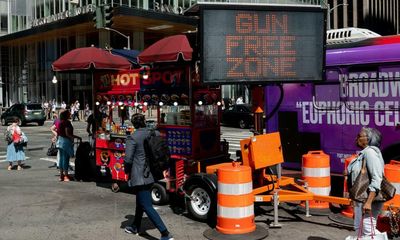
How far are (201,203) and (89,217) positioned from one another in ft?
6.63

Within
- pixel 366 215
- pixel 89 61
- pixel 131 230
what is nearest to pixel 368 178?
pixel 366 215

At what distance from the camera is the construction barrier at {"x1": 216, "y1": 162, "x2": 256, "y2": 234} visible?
266 inches

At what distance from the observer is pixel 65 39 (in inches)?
2125

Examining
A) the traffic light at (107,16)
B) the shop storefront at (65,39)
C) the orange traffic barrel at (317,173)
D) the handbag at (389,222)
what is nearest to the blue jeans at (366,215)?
the handbag at (389,222)

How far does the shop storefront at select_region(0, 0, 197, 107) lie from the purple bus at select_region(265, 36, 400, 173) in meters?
30.6

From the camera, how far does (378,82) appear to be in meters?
8.82

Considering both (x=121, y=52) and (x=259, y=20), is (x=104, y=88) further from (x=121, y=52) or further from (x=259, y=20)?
(x=259, y=20)

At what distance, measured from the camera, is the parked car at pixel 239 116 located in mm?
28469

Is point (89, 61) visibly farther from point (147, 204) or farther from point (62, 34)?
point (62, 34)

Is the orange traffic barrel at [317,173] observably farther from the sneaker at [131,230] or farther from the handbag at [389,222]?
the sneaker at [131,230]

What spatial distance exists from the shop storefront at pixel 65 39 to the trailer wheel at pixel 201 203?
107ft

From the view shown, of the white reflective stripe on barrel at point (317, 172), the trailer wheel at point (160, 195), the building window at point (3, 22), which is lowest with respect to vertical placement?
the trailer wheel at point (160, 195)

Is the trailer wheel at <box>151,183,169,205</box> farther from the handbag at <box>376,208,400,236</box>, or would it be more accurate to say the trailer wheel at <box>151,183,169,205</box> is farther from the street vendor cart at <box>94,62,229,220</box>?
the handbag at <box>376,208,400,236</box>

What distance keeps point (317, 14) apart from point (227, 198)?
340cm
